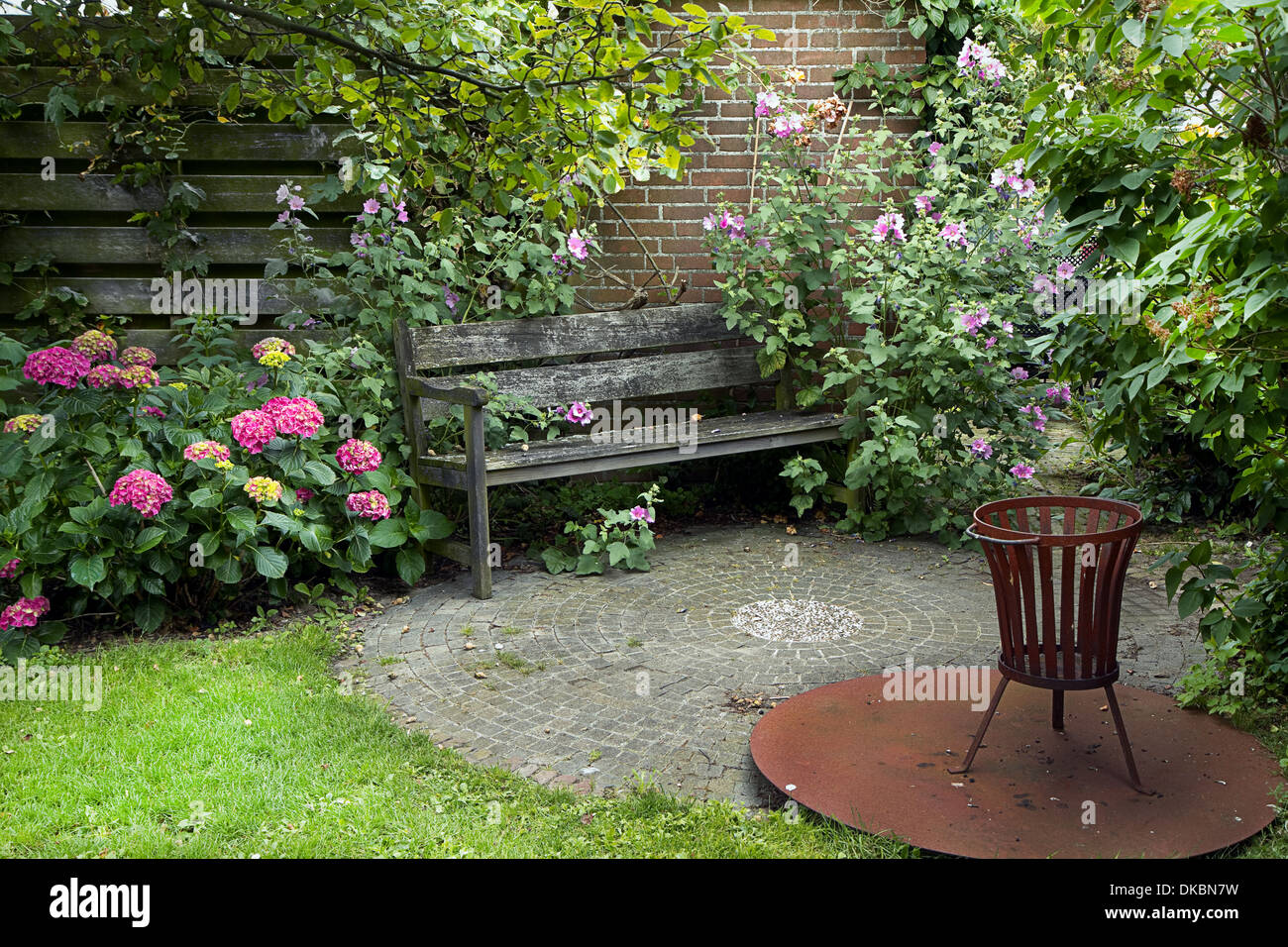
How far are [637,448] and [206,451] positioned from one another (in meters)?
2.24

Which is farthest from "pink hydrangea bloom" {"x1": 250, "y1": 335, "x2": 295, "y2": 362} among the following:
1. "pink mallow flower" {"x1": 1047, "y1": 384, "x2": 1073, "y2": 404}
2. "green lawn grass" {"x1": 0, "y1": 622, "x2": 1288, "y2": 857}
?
"pink mallow flower" {"x1": 1047, "y1": 384, "x2": 1073, "y2": 404}

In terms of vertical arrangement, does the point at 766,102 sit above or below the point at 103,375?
above

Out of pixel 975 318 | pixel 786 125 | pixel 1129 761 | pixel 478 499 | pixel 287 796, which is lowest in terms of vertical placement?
pixel 287 796

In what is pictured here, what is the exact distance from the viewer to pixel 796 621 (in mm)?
4961

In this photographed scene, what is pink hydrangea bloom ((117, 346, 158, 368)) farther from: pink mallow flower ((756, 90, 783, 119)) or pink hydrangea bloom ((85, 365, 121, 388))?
pink mallow flower ((756, 90, 783, 119))

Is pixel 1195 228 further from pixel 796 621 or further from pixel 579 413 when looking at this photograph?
pixel 579 413

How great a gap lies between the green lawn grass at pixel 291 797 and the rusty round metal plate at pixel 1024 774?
0.12m

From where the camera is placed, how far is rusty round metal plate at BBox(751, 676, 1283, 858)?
9.55 ft

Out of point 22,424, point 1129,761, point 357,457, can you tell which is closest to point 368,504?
point 357,457

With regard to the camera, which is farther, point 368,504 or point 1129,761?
point 368,504

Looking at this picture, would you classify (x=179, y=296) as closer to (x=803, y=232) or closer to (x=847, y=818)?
(x=803, y=232)

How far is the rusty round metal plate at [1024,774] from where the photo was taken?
291cm
